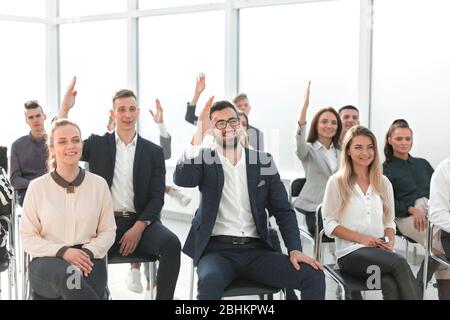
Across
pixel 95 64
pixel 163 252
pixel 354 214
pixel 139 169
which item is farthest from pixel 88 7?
pixel 354 214

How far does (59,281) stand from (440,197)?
6.66 ft

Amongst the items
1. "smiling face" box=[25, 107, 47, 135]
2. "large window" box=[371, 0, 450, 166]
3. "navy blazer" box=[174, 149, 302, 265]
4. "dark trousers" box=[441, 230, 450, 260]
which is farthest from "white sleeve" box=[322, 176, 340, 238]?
"smiling face" box=[25, 107, 47, 135]

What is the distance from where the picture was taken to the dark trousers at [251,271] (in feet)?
8.49

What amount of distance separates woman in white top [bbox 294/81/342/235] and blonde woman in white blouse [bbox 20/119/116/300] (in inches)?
58.6

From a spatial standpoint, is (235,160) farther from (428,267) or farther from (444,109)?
(444,109)

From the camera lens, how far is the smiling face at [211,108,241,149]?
3.01m

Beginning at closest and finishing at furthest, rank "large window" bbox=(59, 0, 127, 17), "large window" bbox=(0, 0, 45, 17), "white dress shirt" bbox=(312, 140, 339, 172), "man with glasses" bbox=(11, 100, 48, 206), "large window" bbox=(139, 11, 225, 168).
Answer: "white dress shirt" bbox=(312, 140, 339, 172) → "man with glasses" bbox=(11, 100, 48, 206) → "large window" bbox=(139, 11, 225, 168) → "large window" bbox=(59, 0, 127, 17) → "large window" bbox=(0, 0, 45, 17)

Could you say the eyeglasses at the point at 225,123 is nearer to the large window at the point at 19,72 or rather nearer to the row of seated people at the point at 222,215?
the row of seated people at the point at 222,215

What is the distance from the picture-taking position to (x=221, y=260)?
2754 mm

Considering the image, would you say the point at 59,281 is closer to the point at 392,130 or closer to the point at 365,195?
the point at 365,195

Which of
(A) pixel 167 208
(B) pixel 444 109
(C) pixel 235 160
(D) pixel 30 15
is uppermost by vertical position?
(D) pixel 30 15

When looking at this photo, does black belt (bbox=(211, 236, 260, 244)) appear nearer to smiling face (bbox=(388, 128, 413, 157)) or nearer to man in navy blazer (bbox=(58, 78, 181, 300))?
man in navy blazer (bbox=(58, 78, 181, 300))
